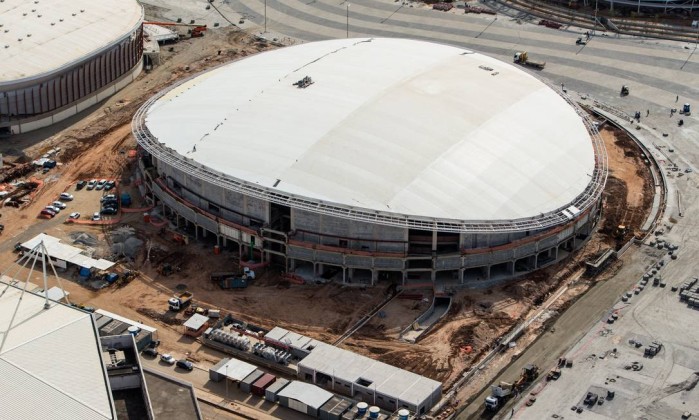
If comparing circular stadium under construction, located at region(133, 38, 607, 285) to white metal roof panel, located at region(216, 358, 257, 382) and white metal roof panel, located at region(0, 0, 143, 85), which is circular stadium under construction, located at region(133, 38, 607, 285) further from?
white metal roof panel, located at region(0, 0, 143, 85)

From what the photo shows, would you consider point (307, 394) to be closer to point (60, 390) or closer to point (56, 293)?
point (60, 390)

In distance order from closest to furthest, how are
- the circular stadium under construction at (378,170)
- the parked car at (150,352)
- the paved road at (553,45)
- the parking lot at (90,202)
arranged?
the parked car at (150,352), the circular stadium under construction at (378,170), the parking lot at (90,202), the paved road at (553,45)

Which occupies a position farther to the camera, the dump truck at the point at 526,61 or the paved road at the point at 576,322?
the dump truck at the point at 526,61

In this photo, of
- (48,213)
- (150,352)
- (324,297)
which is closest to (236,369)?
(150,352)

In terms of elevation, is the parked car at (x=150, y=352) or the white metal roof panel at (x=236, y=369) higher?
the white metal roof panel at (x=236, y=369)

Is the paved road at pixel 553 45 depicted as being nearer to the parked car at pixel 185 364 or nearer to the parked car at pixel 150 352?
the parked car at pixel 185 364

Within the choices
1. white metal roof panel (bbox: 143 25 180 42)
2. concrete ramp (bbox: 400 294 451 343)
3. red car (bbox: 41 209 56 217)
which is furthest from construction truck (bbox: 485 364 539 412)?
white metal roof panel (bbox: 143 25 180 42)

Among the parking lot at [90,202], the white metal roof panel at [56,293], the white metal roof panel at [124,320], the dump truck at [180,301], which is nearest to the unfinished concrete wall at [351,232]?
the dump truck at [180,301]
